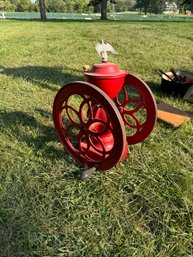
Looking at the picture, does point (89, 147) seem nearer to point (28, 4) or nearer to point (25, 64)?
point (25, 64)

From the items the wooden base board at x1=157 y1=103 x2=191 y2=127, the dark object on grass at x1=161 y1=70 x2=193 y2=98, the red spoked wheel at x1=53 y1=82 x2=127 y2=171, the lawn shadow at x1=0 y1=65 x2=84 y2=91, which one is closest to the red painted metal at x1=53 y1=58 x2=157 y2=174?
the red spoked wheel at x1=53 y1=82 x2=127 y2=171

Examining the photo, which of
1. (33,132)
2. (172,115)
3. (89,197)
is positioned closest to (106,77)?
(89,197)

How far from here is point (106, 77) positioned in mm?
1574

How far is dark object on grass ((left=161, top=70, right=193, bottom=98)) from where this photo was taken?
3.04 m

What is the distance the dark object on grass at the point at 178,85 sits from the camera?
3043mm

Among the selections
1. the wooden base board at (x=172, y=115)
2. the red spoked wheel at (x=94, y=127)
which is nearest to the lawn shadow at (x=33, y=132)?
the red spoked wheel at (x=94, y=127)

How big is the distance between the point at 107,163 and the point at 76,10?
2740 inches

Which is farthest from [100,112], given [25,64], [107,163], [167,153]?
[25,64]

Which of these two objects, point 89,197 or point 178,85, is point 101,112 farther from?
point 178,85

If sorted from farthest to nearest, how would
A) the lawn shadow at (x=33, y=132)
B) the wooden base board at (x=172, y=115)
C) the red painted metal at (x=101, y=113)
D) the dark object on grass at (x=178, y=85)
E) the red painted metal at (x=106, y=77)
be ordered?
the dark object on grass at (x=178, y=85) < the wooden base board at (x=172, y=115) < the lawn shadow at (x=33, y=132) < the red painted metal at (x=106, y=77) < the red painted metal at (x=101, y=113)

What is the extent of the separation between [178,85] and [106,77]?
5.93ft

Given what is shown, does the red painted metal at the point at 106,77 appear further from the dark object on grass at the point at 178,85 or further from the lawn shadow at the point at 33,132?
the dark object on grass at the point at 178,85

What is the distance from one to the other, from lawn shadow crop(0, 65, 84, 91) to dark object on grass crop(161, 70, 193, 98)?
1434 millimetres

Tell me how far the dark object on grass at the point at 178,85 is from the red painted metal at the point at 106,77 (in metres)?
1.67
